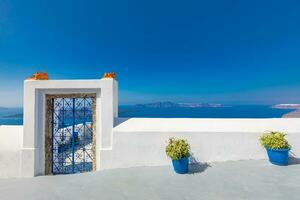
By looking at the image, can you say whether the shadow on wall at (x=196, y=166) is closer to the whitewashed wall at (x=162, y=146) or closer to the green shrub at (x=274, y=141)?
the whitewashed wall at (x=162, y=146)

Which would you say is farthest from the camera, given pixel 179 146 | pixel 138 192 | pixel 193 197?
pixel 179 146

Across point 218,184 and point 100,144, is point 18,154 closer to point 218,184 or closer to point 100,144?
point 100,144

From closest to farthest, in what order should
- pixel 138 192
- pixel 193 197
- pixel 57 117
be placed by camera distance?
pixel 193 197, pixel 138 192, pixel 57 117

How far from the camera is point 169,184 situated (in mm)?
4965

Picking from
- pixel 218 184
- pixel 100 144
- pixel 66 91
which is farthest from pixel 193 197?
pixel 66 91

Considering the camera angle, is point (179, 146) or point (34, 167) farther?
point (34, 167)

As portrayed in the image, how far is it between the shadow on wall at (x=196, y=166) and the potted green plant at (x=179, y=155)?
0.29m

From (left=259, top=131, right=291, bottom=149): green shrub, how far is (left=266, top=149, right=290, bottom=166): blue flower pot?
0.38ft

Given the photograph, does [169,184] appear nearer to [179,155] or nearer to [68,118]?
[179,155]

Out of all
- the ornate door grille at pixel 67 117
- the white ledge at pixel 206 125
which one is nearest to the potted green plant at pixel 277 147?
the white ledge at pixel 206 125

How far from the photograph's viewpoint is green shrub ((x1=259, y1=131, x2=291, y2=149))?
5.64 m

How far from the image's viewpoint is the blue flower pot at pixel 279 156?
5.64 metres

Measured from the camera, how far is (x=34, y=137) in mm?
6383

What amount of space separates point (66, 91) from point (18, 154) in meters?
2.64
